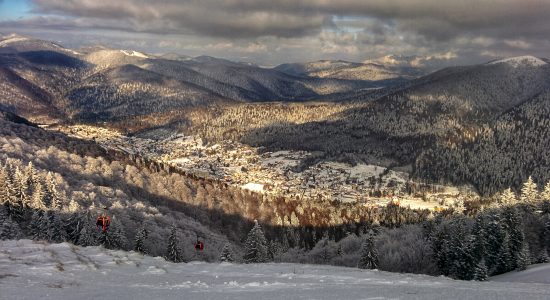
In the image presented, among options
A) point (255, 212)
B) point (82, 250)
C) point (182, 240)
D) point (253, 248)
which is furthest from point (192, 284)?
point (255, 212)

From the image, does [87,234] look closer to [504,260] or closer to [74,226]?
[74,226]

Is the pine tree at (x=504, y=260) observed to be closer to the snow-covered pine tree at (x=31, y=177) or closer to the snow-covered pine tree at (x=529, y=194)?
the snow-covered pine tree at (x=529, y=194)

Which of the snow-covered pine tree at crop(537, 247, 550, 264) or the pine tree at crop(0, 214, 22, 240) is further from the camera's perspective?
the snow-covered pine tree at crop(537, 247, 550, 264)

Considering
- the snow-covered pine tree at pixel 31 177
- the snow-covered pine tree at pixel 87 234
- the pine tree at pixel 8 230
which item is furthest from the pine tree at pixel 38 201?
the pine tree at pixel 8 230

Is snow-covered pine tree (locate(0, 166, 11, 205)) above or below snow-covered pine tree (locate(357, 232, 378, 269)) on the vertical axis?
above

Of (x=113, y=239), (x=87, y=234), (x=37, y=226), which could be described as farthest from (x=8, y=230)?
(x=113, y=239)

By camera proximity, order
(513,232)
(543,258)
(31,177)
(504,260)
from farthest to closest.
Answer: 1. (31,177)
2. (513,232)
3. (543,258)
4. (504,260)

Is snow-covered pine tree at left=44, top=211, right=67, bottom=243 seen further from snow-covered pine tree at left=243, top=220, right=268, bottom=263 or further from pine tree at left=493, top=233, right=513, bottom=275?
pine tree at left=493, top=233, right=513, bottom=275

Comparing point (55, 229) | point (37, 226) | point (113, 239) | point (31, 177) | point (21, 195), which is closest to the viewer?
point (113, 239)

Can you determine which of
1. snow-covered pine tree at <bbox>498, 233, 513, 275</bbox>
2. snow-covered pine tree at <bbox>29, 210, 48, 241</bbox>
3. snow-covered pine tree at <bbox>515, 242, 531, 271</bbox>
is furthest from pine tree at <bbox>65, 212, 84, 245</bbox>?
snow-covered pine tree at <bbox>515, 242, 531, 271</bbox>
